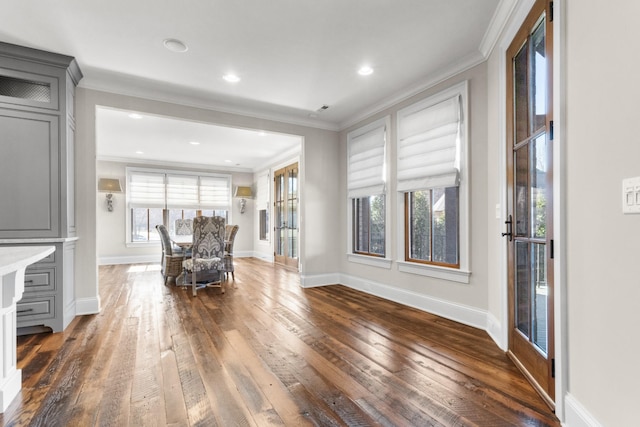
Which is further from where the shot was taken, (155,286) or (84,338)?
A: (155,286)

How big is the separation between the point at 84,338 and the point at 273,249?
18.0ft

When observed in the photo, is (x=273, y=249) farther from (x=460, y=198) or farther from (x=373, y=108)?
(x=460, y=198)

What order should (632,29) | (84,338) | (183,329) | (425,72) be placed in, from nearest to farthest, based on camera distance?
(632,29) < (84,338) < (183,329) < (425,72)

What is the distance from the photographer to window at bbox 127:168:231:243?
8016 mm

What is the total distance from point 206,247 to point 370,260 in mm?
2552

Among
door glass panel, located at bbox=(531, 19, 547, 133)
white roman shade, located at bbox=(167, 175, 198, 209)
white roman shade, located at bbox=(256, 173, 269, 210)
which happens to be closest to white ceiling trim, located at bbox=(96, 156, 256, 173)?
white roman shade, located at bbox=(167, 175, 198, 209)

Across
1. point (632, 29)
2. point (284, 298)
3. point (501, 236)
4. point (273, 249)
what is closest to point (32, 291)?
point (284, 298)

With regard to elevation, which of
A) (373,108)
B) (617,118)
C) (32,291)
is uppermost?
(373,108)

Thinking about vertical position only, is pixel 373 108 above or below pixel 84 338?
above

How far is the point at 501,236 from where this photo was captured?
99.3 inches

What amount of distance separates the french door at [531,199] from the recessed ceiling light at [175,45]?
112 inches

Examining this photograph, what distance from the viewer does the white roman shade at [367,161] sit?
4324mm

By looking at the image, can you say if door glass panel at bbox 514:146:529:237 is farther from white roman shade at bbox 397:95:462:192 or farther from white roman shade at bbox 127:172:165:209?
white roman shade at bbox 127:172:165:209

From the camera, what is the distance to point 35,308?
2.96 m
